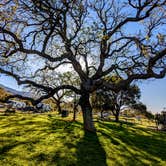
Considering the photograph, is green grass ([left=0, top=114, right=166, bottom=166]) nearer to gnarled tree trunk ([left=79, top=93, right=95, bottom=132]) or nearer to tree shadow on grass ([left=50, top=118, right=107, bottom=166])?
tree shadow on grass ([left=50, top=118, right=107, bottom=166])

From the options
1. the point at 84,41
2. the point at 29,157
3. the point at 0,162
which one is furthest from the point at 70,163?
the point at 84,41

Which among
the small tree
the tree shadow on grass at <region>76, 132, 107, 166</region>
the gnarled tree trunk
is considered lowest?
the tree shadow on grass at <region>76, 132, 107, 166</region>

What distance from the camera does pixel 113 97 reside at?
259 feet

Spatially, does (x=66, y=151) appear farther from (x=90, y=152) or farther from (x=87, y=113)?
(x=87, y=113)

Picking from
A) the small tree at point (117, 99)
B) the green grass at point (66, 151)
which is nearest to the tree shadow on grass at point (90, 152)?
the green grass at point (66, 151)

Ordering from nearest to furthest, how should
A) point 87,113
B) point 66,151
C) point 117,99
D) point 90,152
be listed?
point 66,151 < point 90,152 < point 87,113 < point 117,99

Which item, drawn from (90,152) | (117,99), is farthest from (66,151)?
(117,99)

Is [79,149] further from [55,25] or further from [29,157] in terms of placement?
[55,25]

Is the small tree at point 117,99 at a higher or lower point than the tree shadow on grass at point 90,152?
higher

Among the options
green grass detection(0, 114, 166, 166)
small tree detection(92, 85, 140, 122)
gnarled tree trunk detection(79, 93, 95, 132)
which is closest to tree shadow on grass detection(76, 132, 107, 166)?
green grass detection(0, 114, 166, 166)

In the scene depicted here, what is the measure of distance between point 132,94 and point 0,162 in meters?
68.7

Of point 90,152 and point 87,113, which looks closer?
point 90,152

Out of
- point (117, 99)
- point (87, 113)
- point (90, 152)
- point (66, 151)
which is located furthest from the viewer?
point (117, 99)

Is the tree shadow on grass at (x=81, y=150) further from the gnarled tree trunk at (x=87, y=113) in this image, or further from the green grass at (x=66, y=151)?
the gnarled tree trunk at (x=87, y=113)
